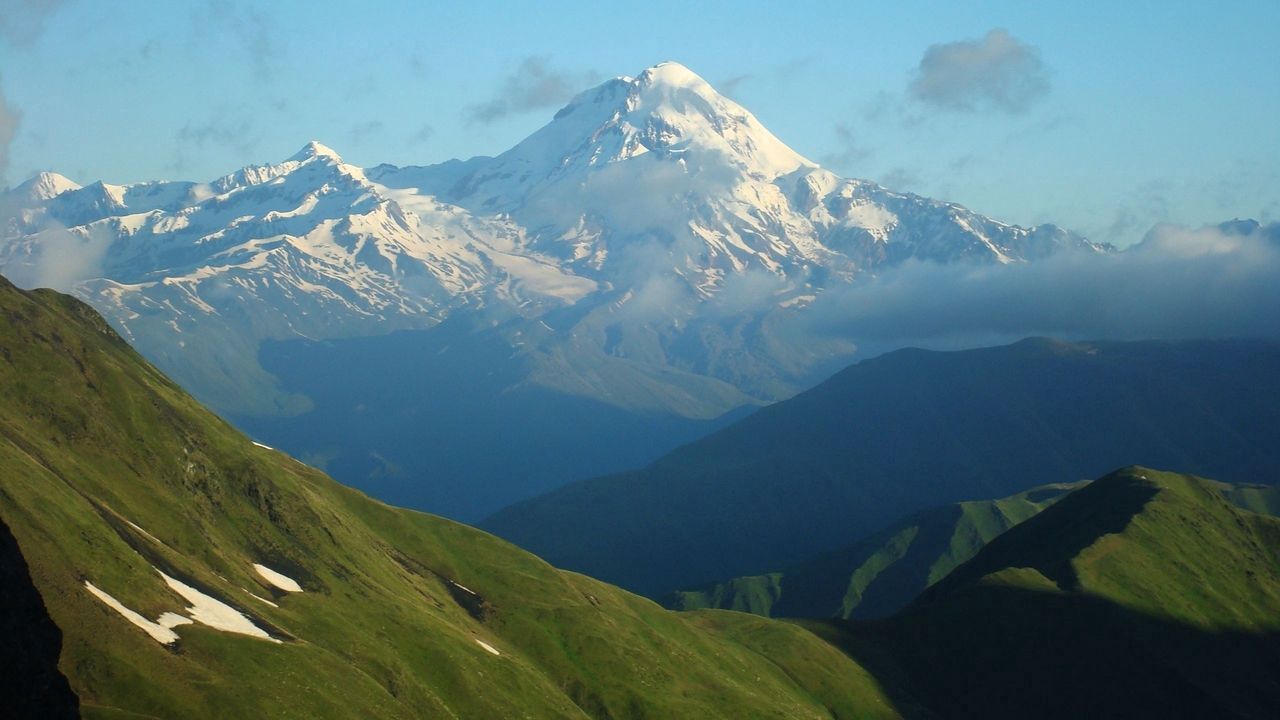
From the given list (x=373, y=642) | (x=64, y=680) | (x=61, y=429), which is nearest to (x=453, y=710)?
(x=373, y=642)

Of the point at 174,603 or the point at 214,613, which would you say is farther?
the point at 214,613

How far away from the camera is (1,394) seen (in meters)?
185

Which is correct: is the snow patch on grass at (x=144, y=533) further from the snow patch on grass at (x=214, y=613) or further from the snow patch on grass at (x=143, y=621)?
the snow patch on grass at (x=143, y=621)

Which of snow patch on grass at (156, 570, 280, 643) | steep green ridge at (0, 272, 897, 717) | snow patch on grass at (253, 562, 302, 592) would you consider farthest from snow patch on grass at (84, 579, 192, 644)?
snow patch on grass at (253, 562, 302, 592)

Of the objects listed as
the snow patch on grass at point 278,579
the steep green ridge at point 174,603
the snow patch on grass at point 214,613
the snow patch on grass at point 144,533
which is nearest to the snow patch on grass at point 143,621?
the steep green ridge at point 174,603

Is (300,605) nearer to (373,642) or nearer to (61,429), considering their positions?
(373,642)

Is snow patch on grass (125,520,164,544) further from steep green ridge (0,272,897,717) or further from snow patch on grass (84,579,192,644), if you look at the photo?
snow patch on grass (84,579,192,644)

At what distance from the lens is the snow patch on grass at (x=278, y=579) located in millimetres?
186875

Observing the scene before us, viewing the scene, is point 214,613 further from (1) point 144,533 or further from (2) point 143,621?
(1) point 144,533

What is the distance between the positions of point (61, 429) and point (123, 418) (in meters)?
13.0

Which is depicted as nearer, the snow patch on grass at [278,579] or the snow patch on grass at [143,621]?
the snow patch on grass at [143,621]

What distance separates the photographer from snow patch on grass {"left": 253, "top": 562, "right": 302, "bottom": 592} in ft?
613

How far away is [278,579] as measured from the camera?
189500mm

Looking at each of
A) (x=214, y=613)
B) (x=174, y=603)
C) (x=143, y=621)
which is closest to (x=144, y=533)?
→ (x=214, y=613)
